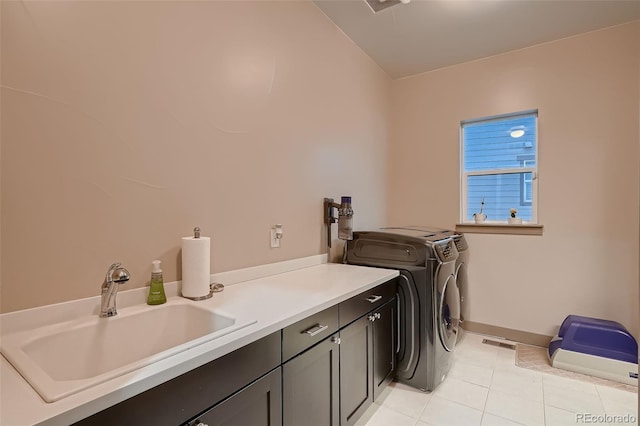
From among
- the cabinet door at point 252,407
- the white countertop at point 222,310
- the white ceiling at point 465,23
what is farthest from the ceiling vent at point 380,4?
the cabinet door at point 252,407

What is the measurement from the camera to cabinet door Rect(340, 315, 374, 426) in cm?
148

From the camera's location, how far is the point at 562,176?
260 centimetres

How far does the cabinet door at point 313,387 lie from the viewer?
114cm

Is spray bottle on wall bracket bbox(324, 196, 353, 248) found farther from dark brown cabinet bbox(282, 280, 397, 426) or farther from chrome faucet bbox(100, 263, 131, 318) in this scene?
chrome faucet bbox(100, 263, 131, 318)

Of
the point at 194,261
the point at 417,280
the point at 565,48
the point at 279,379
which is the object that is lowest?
the point at 279,379

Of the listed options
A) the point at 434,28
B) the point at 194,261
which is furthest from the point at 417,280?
the point at 434,28

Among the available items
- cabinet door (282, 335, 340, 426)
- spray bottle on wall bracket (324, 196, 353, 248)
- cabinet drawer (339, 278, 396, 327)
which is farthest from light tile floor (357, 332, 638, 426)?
spray bottle on wall bracket (324, 196, 353, 248)

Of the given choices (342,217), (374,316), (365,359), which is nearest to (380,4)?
(342,217)

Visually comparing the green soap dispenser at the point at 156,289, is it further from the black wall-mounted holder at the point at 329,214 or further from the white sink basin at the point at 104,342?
the black wall-mounted holder at the point at 329,214

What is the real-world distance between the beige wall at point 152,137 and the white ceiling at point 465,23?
47cm

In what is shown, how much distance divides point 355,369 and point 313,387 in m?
0.39

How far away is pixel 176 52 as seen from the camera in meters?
1.39

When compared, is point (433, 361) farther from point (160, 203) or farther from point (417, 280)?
point (160, 203)

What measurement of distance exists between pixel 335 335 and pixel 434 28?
2493 millimetres
